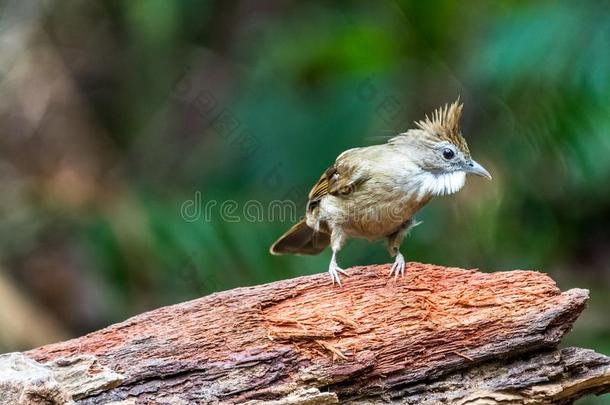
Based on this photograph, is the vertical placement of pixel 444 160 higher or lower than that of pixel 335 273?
higher

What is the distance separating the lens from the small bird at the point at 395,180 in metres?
5.40

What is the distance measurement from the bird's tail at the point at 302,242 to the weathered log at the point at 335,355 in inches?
73.0

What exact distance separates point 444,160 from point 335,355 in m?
1.86

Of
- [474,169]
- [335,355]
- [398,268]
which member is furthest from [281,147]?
[335,355]

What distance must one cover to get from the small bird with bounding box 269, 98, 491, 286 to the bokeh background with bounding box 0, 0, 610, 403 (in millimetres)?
1297

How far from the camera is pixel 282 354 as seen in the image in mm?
4020

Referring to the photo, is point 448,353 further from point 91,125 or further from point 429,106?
point 91,125

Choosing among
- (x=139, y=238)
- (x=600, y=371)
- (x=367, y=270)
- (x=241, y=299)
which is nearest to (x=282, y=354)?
(x=241, y=299)

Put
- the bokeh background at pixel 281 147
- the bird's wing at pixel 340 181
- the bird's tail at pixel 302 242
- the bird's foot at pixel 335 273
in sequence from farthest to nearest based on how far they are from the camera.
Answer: the bokeh background at pixel 281 147
the bird's tail at pixel 302 242
the bird's wing at pixel 340 181
the bird's foot at pixel 335 273

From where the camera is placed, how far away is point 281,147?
767 cm
